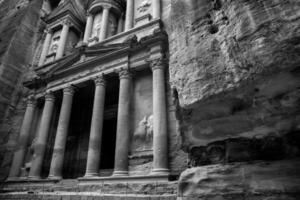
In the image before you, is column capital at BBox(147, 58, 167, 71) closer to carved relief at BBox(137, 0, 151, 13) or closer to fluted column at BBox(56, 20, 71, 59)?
carved relief at BBox(137, 0, 151, 13)

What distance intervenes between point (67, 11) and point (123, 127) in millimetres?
13501

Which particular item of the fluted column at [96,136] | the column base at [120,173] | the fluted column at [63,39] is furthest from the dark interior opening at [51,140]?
the column base at [120,173]

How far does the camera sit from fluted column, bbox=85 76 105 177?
342 inches

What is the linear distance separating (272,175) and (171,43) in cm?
147

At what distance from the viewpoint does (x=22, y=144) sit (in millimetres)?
11836

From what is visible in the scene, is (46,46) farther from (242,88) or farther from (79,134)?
(242,88)

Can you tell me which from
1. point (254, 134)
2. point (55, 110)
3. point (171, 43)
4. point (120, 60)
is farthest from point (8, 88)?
point (254, 134)

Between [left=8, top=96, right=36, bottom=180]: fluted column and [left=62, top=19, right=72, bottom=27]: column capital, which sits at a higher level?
[left=62, top=19, right=72, bottom=27]: column capital

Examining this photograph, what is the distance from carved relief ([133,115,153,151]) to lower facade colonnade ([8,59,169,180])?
1.20 feet

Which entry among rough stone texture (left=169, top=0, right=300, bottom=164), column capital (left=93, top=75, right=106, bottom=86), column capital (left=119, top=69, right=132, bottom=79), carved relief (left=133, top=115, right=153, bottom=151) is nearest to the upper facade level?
column capital (left=119, top=69, right=132, bottom=79)

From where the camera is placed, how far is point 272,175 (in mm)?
1206

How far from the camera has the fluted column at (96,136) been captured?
28.5ft

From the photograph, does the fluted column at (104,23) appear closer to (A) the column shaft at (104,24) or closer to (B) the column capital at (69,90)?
(A) the column shaft at (104,24)

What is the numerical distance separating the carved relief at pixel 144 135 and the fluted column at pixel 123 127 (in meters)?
0.47
